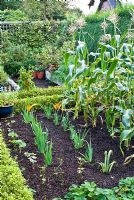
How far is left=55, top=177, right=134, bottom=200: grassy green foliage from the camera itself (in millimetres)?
2807

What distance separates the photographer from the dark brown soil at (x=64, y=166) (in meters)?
3.11

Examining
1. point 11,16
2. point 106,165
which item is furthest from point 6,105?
point 11,16

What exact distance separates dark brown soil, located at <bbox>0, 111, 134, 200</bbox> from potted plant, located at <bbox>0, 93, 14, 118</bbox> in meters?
0.48

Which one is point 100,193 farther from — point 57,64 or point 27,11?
point 27,11

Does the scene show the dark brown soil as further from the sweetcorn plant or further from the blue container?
the blue container

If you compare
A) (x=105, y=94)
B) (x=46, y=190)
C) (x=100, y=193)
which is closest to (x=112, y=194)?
(x=100, y=193)

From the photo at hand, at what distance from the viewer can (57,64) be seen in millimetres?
9398

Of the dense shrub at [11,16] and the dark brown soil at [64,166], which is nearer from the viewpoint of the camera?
the dark brown soil at [64,166]

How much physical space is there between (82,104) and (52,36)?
8500 millimetres

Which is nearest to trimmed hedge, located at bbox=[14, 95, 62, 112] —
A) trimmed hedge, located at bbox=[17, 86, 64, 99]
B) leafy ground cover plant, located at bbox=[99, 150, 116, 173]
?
trimmed hedge, located at bbox=[17, 86, 64, 99]

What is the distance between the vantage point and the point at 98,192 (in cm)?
283

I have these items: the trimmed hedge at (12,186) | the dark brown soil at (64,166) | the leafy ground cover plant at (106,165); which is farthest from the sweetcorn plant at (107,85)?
the trimmed hedge at (12,186)

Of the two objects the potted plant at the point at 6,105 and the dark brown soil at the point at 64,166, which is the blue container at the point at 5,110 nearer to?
the potted plant at the point at 6,105

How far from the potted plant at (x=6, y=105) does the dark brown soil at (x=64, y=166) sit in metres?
0.48
